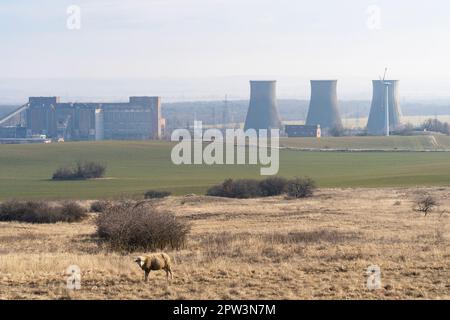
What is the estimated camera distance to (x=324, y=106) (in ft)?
442

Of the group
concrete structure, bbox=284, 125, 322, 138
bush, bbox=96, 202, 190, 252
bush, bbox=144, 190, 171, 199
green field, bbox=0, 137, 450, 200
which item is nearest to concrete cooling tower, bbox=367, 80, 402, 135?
concrete structure, bbox=284, 125, 322, 138

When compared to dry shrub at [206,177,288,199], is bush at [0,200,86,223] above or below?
above

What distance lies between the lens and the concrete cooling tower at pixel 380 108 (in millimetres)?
133750

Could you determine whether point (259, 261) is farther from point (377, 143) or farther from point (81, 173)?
point (377, 143)

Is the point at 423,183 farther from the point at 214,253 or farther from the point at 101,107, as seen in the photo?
the point at 101,107

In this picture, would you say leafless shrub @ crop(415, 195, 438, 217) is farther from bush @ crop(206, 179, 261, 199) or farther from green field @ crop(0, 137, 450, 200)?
green field @ crop(0, 137, 450, 200)

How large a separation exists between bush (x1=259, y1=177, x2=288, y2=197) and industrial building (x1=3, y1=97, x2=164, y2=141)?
302 feet

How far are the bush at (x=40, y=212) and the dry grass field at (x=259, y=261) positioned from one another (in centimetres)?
434

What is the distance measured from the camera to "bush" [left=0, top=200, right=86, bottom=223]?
33844 millimetres

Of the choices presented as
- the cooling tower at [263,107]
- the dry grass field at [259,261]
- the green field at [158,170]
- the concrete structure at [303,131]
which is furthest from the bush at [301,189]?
the concrete structure at [303,131]

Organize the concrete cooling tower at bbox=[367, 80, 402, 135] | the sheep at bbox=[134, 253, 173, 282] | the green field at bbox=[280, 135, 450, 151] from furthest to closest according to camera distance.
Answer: the concrete cooling tower at bbox=[367, 80, 402, 135]
the green field at bbox=[280, 135, 450, 151]
the sheep at bbox=[134, 253, 173, 282]

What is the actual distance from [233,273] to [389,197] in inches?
1160

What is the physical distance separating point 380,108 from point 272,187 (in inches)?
3459

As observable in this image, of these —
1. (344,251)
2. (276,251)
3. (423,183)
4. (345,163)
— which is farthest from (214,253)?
(345,163)
